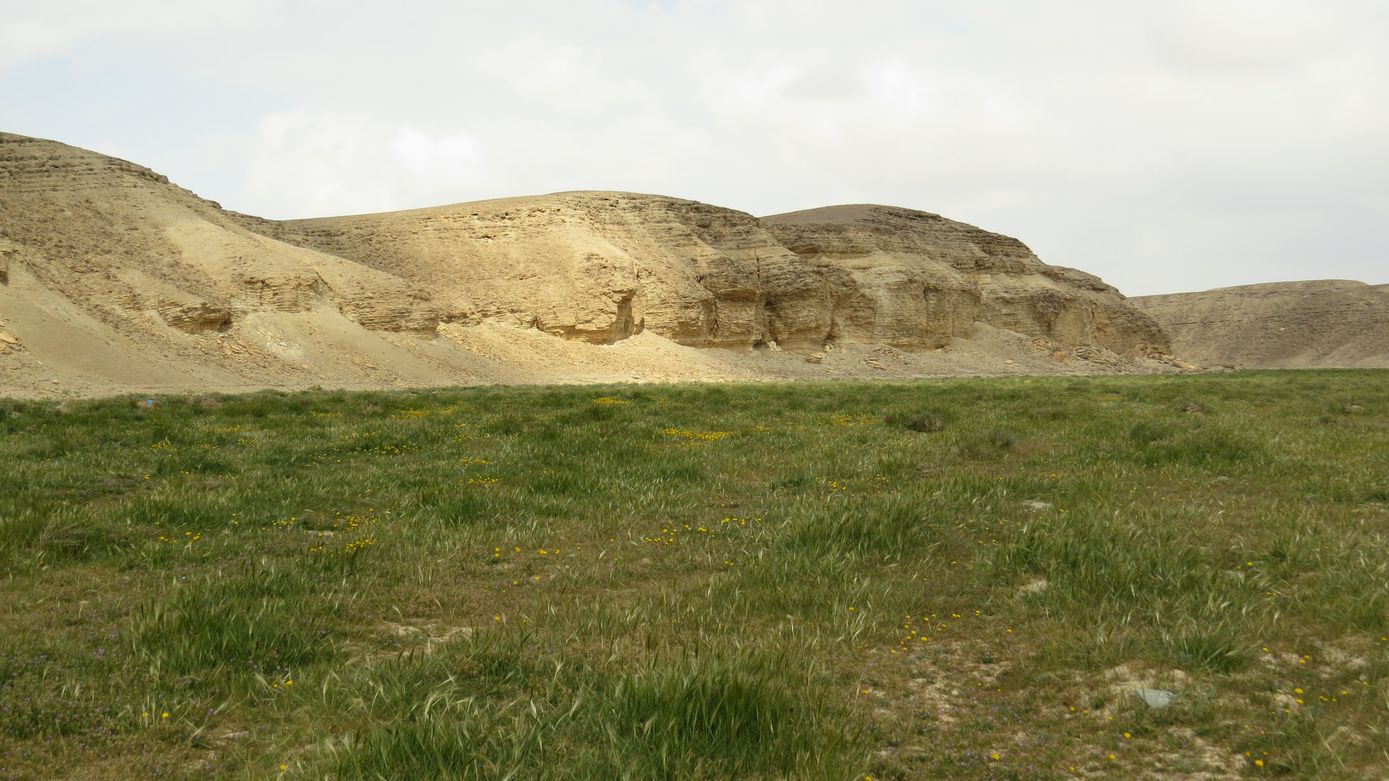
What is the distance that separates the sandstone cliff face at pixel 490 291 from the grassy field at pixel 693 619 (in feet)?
110

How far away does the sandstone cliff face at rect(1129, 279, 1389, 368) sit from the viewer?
150750 millimetres

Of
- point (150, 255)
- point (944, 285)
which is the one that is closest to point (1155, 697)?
A: point (150, 255)

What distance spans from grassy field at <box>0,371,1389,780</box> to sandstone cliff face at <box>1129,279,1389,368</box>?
532 ft

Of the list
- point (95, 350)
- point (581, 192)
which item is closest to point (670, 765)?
point (95, 350)

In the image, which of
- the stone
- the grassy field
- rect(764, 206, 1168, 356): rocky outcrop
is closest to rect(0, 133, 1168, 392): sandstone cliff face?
rect(764, 206, 1168, 356): rocky outcrop

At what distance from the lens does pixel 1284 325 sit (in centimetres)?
16138

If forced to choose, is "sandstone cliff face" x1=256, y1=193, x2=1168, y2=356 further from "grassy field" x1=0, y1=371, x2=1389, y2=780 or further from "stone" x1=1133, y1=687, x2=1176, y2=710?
"stone" x1=1133, y1=687, x2=1176, y2=710

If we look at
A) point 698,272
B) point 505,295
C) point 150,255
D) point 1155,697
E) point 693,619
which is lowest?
point 693,619

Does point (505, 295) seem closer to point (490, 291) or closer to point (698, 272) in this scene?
point (490, 291)

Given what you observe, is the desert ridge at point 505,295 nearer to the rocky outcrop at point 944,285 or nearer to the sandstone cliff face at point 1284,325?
the rocky outcrop at point 944,285

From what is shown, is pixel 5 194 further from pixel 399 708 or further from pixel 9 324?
pixel 399 708

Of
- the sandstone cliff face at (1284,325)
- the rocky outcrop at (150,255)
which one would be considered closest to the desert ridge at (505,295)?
the rocky outcrop at (150,255)

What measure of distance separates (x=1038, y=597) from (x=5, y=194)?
62774mm

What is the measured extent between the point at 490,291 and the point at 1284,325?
15703 centimetres
